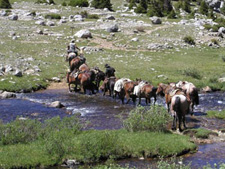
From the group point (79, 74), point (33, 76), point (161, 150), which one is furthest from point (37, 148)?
point (33, 76)

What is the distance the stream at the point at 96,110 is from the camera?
17234mm

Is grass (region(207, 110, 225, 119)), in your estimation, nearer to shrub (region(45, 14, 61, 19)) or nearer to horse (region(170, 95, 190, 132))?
horse (region(170, 95, 190, 132))

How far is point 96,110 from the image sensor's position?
2447 cm

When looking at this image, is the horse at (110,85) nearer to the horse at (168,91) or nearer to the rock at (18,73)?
the horse at (168,91)

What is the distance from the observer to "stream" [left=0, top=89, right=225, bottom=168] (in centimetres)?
1723

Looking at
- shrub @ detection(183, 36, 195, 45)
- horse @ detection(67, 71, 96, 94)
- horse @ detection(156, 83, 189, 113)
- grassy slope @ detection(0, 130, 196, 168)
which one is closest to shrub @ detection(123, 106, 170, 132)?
grassy slope @ detection(0, 130, 196, 168)

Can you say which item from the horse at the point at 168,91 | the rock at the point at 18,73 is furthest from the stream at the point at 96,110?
the rock at the point at 18,73

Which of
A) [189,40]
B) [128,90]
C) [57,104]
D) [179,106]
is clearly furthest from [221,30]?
[179,106]

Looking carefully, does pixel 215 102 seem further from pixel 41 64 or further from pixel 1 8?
pixel 1 8

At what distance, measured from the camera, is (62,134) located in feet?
54.5

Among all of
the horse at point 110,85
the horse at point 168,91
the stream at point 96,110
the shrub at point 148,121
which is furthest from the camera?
the horse at point 110,85

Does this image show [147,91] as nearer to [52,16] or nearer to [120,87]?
[120,87]

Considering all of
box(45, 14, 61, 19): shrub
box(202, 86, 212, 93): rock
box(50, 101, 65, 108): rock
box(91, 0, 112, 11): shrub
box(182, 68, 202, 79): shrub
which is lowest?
box(202, 86, 212, 93): rock

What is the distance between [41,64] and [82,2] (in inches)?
1841
